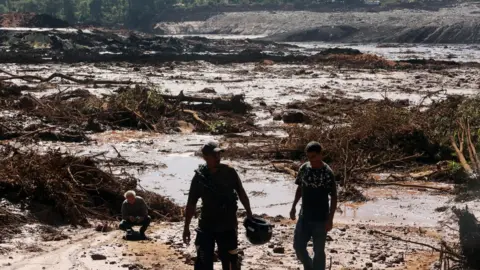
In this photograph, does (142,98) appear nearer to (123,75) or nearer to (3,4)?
(123,75)

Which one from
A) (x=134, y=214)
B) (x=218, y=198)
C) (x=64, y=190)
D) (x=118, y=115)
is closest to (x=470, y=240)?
(x=218, y=198)

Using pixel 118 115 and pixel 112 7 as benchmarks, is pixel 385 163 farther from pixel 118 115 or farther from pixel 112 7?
pixel 112 7

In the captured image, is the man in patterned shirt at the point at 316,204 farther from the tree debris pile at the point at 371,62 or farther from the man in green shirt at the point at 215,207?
the tree debris pile at the point at 371,62

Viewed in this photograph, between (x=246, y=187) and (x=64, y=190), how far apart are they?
4.12 meters

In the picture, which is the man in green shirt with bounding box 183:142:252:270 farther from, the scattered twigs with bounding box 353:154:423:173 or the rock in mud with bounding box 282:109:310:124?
the rock in mud with bounding box 282:109:310:124

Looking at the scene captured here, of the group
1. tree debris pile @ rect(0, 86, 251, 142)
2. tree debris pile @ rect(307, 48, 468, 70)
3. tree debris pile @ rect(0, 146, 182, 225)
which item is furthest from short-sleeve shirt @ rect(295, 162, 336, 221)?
tree debris pile @ rect(307, 48, 468, 70)

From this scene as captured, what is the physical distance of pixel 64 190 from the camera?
9.72 meters

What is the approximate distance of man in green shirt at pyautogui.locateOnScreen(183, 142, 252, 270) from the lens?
20.1 feet

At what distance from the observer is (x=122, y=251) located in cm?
795

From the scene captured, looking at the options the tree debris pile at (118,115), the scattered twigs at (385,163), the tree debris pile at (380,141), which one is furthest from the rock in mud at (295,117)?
the scattered twigs at (385,163)

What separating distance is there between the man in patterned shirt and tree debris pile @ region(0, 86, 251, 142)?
1148 cm

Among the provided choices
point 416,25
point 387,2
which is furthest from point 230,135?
point 387,2

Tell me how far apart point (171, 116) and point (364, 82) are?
15567 millimetres

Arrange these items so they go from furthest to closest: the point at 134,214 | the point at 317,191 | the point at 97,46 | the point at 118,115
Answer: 1. the point at 97,46
2. the point at 118,115
3. the point at 134,214
4. the point at 317,191
